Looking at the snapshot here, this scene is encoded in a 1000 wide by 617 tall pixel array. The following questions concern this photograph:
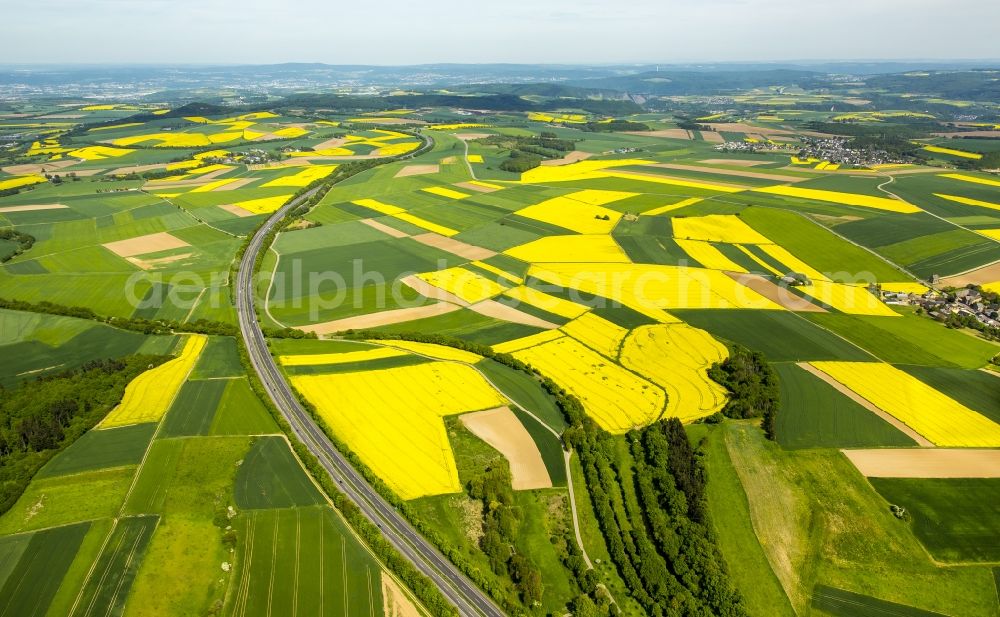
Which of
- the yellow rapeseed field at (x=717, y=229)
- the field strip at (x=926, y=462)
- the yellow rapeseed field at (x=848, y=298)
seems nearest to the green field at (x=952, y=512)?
the field strip at (x=926, y=462)

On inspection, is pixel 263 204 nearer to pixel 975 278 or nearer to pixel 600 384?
pixel 600 384

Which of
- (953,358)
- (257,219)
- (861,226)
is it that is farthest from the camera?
(257,219)

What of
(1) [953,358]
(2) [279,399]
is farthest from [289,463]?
(1) [953,358]

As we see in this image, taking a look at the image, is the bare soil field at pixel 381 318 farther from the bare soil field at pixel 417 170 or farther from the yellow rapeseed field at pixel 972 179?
the yellow rapeseed field at pixel 972 179

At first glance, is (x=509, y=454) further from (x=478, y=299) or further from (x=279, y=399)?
(x=478, y=299)

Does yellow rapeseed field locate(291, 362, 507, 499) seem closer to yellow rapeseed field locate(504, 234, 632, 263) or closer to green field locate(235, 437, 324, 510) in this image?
green field locate(235, 437, 324, 510)

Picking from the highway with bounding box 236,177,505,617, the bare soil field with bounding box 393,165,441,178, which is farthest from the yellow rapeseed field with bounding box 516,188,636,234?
the highway with bounding box 236,177,505,617

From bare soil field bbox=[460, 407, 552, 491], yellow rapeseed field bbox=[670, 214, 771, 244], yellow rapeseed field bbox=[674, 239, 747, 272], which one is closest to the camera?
bare soil field bbox=[460, 407, 552, 491]
